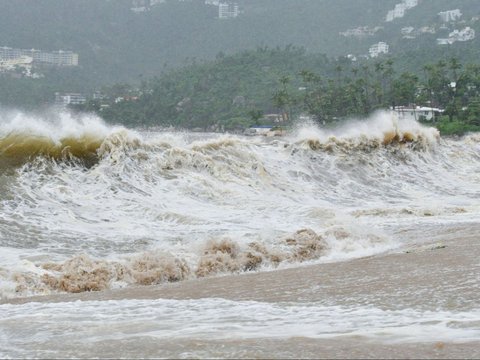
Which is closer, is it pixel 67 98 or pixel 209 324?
pixel 209 324

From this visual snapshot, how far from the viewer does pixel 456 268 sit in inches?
280

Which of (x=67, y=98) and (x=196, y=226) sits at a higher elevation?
(x=196, y=226)

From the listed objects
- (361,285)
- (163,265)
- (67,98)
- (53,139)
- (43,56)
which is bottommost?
(67,98)

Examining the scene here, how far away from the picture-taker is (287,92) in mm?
84500

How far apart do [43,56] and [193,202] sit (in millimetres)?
164299

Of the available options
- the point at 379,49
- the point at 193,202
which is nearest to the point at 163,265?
the point at 193,202

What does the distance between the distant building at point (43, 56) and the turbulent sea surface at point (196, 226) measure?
15337 cm

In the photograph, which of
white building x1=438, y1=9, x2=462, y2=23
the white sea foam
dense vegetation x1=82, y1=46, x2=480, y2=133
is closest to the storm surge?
the white sea foam

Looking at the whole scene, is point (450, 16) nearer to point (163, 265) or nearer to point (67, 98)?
point (67, 98)

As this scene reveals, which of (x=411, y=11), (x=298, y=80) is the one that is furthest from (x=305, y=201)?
(x=411, y=11)

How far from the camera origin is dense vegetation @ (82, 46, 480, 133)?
225ft

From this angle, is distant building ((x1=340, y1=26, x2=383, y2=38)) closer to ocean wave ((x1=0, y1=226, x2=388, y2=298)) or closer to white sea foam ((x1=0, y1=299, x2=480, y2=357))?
ocean wave ((x1=0, y1=226, x2=388, y2=298))

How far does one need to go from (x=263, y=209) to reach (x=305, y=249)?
423 cm

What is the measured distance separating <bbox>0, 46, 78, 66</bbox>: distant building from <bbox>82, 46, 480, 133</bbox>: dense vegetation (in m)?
47.5
